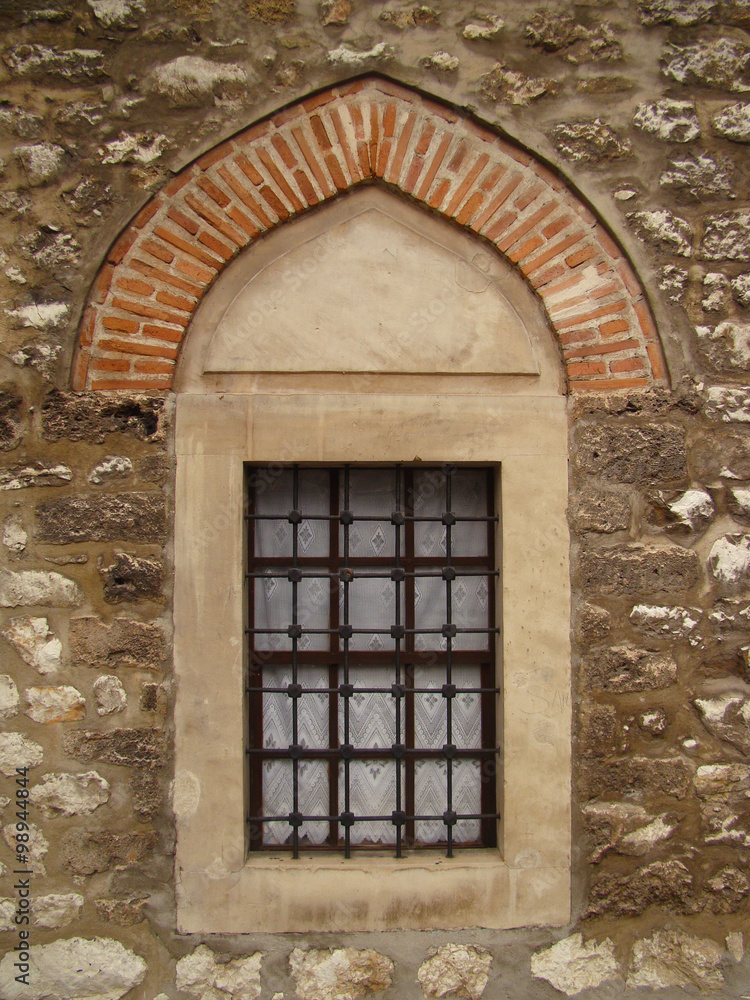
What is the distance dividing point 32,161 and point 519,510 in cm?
208

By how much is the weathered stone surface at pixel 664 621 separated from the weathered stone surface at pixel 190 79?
2.33m

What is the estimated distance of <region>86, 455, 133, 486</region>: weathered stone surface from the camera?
7.74ft

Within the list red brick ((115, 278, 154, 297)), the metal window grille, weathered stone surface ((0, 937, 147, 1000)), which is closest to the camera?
weathered stone surface ((0, 937, 147, 1000))

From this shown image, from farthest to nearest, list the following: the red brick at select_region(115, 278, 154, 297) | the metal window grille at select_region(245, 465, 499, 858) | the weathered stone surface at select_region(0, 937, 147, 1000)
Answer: the metal window grille at select_region(245, 465, 499, 858) < the red brick at select_region(115, 278, 154, 297) < the weathered stone surface at select_region(0, 937, 147, 1000)

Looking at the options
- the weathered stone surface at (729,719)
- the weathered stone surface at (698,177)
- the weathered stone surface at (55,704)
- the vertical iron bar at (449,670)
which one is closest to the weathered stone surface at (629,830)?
the weathered stone surface at (729,719)

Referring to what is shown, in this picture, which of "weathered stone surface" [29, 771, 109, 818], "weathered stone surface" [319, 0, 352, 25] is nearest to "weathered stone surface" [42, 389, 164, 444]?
"weathered stone surface" [29, 771, 109, 818]

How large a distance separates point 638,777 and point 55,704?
6.62 ft

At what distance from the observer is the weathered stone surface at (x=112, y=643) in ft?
7.67

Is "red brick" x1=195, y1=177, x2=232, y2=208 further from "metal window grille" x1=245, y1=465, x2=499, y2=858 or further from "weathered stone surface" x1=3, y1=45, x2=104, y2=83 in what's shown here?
"metal window grille" x1=245, y1=465, x2=499, y2=858

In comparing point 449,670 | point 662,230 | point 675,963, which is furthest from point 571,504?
point 675,963

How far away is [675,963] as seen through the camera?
7.60 ft

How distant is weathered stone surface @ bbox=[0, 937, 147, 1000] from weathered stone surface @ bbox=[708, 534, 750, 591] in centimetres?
237

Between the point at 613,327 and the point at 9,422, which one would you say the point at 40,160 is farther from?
the point at 613,327

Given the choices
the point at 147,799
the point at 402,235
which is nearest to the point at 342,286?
the point at 402,235
